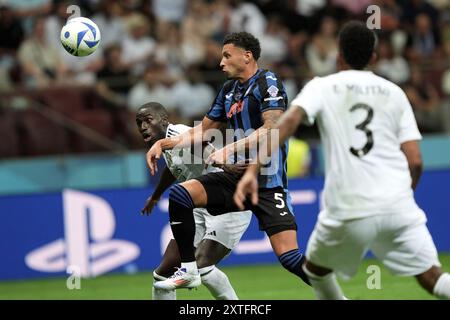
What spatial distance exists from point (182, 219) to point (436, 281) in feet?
7.70

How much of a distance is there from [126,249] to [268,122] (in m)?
6.32

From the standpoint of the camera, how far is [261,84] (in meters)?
8.16

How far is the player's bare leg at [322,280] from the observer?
6.45 metres

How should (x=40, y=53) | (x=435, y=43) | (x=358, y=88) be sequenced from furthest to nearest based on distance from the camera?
(x=435, y=43), (x=40, y=53), (x=358, y=88)

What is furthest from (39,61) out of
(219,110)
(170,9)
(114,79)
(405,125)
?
(405,125)

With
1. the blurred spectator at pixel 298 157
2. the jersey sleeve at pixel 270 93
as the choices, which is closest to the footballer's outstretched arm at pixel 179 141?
the jersey sleeve at pixel 270 93

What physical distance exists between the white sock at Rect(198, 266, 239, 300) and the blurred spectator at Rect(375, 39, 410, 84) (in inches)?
339

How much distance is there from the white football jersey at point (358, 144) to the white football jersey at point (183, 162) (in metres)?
2.43

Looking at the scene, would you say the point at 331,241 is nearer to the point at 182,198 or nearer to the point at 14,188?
the point at 182,198

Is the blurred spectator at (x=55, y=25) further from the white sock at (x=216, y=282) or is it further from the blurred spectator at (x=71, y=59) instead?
the white sock at (x=216, y=282)

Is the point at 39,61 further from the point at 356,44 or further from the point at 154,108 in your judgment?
the point at 356,44

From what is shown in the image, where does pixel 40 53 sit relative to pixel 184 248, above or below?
above
